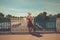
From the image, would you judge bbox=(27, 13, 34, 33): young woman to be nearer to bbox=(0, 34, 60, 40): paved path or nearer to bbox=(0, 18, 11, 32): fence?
bbox=(0, 34, 60, 40): paved path

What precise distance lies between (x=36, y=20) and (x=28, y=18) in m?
0.14

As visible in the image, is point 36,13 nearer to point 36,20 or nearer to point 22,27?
point 36,20

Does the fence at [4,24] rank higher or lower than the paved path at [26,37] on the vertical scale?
higher

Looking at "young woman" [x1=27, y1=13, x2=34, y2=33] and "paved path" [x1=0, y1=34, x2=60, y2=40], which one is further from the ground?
"young woman" [x1=27, y1=13, x2=34, y2=33]

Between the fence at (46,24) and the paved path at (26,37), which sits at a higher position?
the fence at (46,24)

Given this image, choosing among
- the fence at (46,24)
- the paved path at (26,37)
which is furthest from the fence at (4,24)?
the fence at (46,24)

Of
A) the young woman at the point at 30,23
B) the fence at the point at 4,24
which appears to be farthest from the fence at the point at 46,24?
the fence at the point at 4,24

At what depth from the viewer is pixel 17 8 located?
117 inches

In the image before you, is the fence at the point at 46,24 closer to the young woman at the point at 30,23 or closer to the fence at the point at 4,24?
the young woman at the point at 30,23

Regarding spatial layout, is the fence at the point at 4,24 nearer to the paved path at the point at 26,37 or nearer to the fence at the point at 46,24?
the paved path at the point at 26,37

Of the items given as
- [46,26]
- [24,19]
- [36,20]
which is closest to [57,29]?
[46,26]

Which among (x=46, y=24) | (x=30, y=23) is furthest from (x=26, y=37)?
(x=46, y=24)

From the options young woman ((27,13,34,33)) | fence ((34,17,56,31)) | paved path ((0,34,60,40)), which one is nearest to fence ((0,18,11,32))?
paved path ((0,34,60,40))

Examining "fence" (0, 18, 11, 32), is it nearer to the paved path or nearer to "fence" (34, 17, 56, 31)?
the paved path
